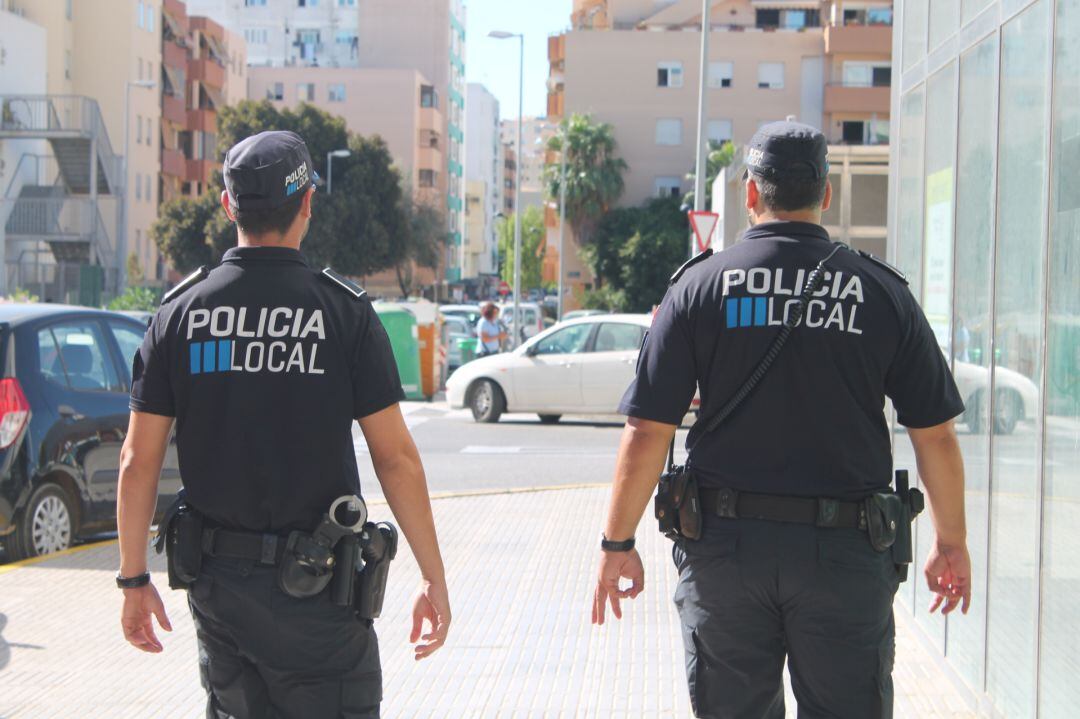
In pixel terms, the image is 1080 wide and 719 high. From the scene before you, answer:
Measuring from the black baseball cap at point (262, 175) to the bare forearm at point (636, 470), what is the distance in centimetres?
107

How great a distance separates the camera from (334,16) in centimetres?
10662

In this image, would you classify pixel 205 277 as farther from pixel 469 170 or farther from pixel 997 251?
pixel 469 170

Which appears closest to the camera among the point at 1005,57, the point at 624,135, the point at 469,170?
the point at 1005,57

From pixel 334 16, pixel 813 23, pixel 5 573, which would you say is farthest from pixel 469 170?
pixel 5 573

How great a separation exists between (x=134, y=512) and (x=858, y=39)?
65.2 meters

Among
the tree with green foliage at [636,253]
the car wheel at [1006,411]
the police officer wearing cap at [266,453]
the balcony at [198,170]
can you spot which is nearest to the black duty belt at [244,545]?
the police officer wearing cap at [266,453]

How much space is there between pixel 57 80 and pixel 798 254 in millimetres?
60548

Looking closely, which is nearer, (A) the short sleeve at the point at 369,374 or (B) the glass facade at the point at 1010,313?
(A) the short sleeve at the point at 369,374

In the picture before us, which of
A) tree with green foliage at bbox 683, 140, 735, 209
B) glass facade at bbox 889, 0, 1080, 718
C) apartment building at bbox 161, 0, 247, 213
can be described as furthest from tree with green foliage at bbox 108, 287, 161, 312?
apartment building at bbox 161, 0, 247, 213

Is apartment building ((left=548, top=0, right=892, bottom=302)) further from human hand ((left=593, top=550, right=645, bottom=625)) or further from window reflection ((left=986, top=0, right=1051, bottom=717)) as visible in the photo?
human hand ((left=593, top=550, right=645, bottom=625))

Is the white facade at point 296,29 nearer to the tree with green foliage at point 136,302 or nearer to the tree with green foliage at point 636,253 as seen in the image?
the tree with green foliage at point 636,253

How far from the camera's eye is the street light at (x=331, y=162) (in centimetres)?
6194

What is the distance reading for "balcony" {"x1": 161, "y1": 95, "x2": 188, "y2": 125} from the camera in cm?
6788

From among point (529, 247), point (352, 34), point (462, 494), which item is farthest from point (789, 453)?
point (529, 247)
